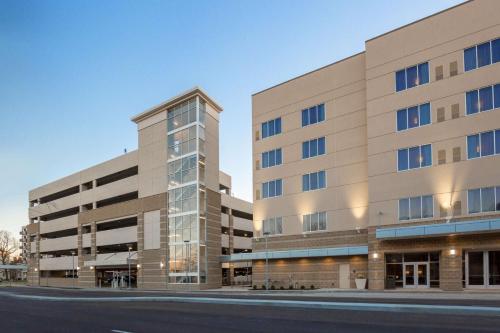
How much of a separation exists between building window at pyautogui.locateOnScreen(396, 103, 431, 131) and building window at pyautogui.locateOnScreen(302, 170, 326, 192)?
900 cm

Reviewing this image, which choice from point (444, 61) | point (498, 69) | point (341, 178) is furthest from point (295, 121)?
point (498, 69)

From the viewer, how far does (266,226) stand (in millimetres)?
49438

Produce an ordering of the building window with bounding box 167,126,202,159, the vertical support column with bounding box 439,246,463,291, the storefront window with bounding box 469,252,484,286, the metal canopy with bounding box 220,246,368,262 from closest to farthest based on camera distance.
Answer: the storefront window with bounding box 469,252,484,286
the vertical support column with bounding box 439,246,463,291
the metal canopy with bounding box 220,246,368,262
the building window with bounding box 167,126,202,159

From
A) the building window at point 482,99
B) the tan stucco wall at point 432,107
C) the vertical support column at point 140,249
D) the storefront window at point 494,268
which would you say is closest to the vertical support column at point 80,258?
the vertical support column at point 140,249

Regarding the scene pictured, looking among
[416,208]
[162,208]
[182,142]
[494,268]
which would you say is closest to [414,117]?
[416,208]

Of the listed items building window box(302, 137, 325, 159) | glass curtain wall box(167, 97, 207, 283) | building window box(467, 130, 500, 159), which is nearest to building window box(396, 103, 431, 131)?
building window box(467, 130, 500, 159)

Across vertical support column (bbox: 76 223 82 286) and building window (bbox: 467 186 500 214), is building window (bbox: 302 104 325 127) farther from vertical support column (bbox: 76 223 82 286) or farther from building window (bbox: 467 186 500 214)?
vertical support column (bbox: 76 223 82 286)

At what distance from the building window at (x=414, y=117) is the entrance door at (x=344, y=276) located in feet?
42.4

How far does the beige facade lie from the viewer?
34.5 metres

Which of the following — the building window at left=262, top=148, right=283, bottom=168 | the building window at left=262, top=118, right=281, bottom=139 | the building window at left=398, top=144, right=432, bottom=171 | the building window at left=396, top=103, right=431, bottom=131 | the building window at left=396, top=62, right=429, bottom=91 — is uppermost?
the building window at left=396, top=62, right=429, bottom=91

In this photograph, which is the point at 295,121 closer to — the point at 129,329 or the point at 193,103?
the point at 193,103

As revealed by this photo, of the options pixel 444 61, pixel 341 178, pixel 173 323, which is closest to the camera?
pixel 173 323

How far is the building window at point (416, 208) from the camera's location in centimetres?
3644

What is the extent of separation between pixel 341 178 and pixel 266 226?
1016 cm
